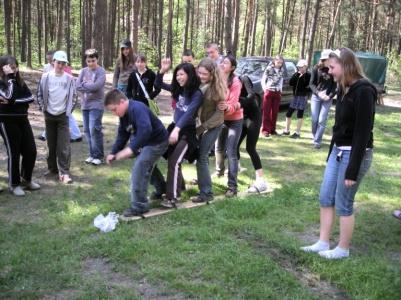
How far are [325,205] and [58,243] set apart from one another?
2768 millimetres

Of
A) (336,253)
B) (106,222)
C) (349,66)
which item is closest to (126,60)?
(106,222)

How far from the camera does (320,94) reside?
31.7 feet

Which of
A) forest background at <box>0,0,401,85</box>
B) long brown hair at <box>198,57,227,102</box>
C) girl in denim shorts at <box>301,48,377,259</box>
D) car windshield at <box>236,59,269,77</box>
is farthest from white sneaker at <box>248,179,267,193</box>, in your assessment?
forest background at <box>0,0,401,85</box>

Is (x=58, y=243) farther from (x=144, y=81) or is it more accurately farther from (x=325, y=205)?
(x=144, y=81)

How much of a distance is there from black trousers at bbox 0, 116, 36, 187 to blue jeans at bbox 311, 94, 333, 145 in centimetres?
603

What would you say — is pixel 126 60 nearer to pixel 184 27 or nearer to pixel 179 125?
pixel 179 125

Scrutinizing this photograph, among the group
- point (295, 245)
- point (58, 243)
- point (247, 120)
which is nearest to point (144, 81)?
point (247, 120)

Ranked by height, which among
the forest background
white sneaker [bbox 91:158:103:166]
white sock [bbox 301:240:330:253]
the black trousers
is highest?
the forest background

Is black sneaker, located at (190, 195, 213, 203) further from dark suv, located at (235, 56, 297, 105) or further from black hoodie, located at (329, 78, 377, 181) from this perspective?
dark suv, located at (235, 56, 297, 105)

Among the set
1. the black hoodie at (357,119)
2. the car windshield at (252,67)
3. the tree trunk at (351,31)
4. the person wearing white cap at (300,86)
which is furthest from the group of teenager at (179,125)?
the tree trunk at (351,31)

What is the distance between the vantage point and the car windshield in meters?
14.3

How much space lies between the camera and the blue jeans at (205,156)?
19.6 feet

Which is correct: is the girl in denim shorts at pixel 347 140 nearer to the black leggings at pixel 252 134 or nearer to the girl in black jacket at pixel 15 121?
the black leggings at pixel 252 134

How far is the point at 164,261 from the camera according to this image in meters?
4.36
